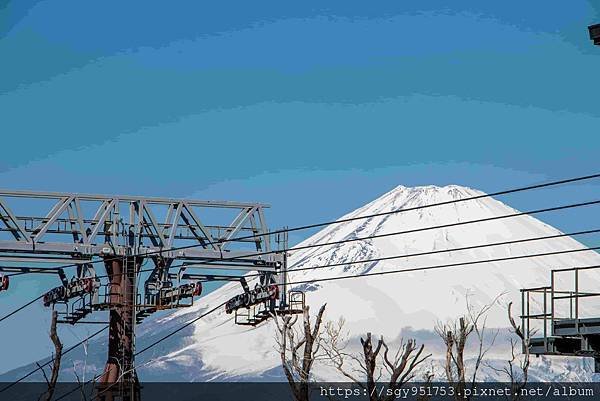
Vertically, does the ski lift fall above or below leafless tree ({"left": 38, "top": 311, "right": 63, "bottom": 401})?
above

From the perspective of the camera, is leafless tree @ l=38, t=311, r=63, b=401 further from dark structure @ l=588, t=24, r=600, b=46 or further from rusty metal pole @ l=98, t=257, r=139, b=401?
dark structure @ l=588, t=24, r=600, b=46

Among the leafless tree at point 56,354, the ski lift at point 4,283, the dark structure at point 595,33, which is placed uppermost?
the dark structure at point 595,33

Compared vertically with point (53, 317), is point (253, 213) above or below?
above

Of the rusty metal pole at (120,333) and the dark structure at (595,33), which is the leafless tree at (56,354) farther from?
the dark structure at (595,33)

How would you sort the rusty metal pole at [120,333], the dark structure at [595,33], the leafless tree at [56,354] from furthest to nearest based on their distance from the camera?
the rusty metal pole at [120,333]
the leafless tree at [56,354]
the dark structure at [595,33]

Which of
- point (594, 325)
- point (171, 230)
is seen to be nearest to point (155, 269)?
point (171, 230)

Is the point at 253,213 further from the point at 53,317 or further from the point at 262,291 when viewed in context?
the point at 53,317

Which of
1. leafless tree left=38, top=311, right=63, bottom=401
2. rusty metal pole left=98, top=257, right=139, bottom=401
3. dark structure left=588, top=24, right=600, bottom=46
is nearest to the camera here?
dark structure left=588, top=24, right=600, bottom=46

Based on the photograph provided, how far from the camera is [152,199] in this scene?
64.4m

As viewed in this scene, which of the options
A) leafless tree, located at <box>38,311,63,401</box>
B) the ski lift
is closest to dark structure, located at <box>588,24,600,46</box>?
leafless tree, located at <box>38,311,63,401</box>

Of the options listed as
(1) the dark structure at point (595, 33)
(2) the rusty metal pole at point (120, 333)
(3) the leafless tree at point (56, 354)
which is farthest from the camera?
(2) the rusty metal pole at point (120, 333)

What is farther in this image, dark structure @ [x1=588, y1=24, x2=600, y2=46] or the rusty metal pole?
the rusty metal pole

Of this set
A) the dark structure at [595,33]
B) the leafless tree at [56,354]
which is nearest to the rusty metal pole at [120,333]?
the leafless tree at [56,354]

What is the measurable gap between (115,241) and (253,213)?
22.9 feet
